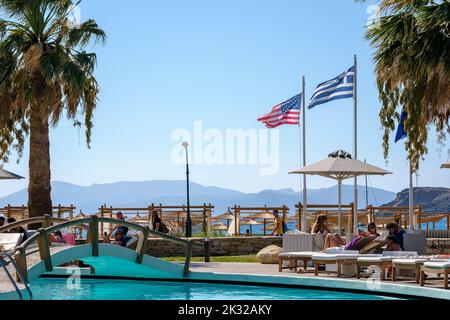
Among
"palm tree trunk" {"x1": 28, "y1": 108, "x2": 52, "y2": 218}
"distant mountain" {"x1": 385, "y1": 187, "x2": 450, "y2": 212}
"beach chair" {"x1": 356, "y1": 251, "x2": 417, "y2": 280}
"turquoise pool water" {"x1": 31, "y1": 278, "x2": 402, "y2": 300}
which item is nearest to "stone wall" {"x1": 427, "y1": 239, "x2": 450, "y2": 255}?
"beach chair" {"x1": 356, "y1": 251, "x2": 417, "y2": 280}

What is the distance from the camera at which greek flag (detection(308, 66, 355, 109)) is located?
83.9 ft

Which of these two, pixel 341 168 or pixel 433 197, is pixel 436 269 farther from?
pixel 433 197

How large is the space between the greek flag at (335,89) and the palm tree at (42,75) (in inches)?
246

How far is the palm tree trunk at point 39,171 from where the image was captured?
2412cm

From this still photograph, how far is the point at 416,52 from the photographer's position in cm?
1873

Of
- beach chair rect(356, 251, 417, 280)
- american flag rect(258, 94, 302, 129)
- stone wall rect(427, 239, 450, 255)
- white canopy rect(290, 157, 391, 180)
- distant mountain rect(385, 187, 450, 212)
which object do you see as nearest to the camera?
beach chair rect(356, 251, 417, 280)

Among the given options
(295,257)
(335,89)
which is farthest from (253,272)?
(335,89)

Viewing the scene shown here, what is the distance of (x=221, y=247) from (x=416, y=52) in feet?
28.2

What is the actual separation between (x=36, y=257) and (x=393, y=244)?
7.02 m

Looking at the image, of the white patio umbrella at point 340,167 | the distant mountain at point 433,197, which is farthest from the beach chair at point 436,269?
the distant mountain at point 433,197

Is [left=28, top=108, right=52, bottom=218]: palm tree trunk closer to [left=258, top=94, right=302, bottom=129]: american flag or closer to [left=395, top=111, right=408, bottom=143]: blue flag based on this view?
[left=258, top=94, right=302, bottom=129]: american flag

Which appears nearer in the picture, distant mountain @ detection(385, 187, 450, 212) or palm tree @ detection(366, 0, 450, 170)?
palm tree @ detection(366, 0, 450, 170)

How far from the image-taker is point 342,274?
16797 millimetres
